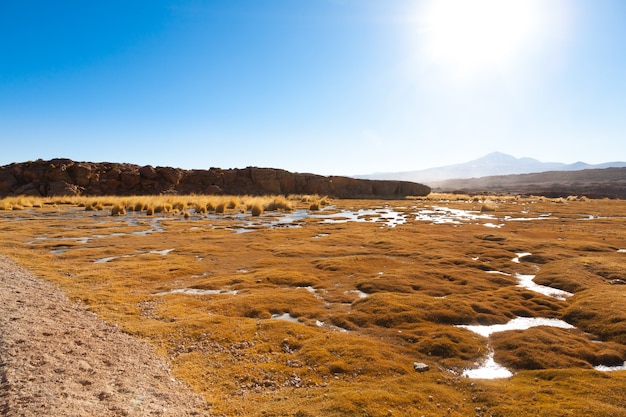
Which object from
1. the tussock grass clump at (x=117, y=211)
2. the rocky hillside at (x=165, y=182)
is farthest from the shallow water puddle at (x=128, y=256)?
the rocky hillside at (x=165, y=182)

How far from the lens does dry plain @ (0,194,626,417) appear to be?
750 cm

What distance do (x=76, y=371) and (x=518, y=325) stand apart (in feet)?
40.3

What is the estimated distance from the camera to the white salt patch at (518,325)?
11352mm

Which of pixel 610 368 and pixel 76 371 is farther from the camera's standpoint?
pixel 610 368

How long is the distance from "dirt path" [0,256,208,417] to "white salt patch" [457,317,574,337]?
8525mm

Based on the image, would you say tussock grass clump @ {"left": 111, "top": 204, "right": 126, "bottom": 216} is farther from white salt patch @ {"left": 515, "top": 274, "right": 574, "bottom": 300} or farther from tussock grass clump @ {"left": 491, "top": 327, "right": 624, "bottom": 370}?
tussock grass clump @ {"left": 491, "top": 327, "right": 624, "bottom": 370}

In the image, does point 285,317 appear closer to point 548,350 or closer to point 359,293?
point 359,293

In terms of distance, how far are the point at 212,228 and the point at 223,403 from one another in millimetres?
28309

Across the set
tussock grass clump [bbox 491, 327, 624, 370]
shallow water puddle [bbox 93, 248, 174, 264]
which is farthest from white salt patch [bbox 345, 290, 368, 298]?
shallow water puddle [bbox 93, 248, 174, 264]

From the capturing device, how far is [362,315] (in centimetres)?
1220

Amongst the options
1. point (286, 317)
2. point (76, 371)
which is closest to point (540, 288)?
point (286, 317)

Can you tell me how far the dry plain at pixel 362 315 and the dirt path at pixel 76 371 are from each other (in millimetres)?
573

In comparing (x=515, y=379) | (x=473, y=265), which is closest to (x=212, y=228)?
(x=473, y=265)

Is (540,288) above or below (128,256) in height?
below
